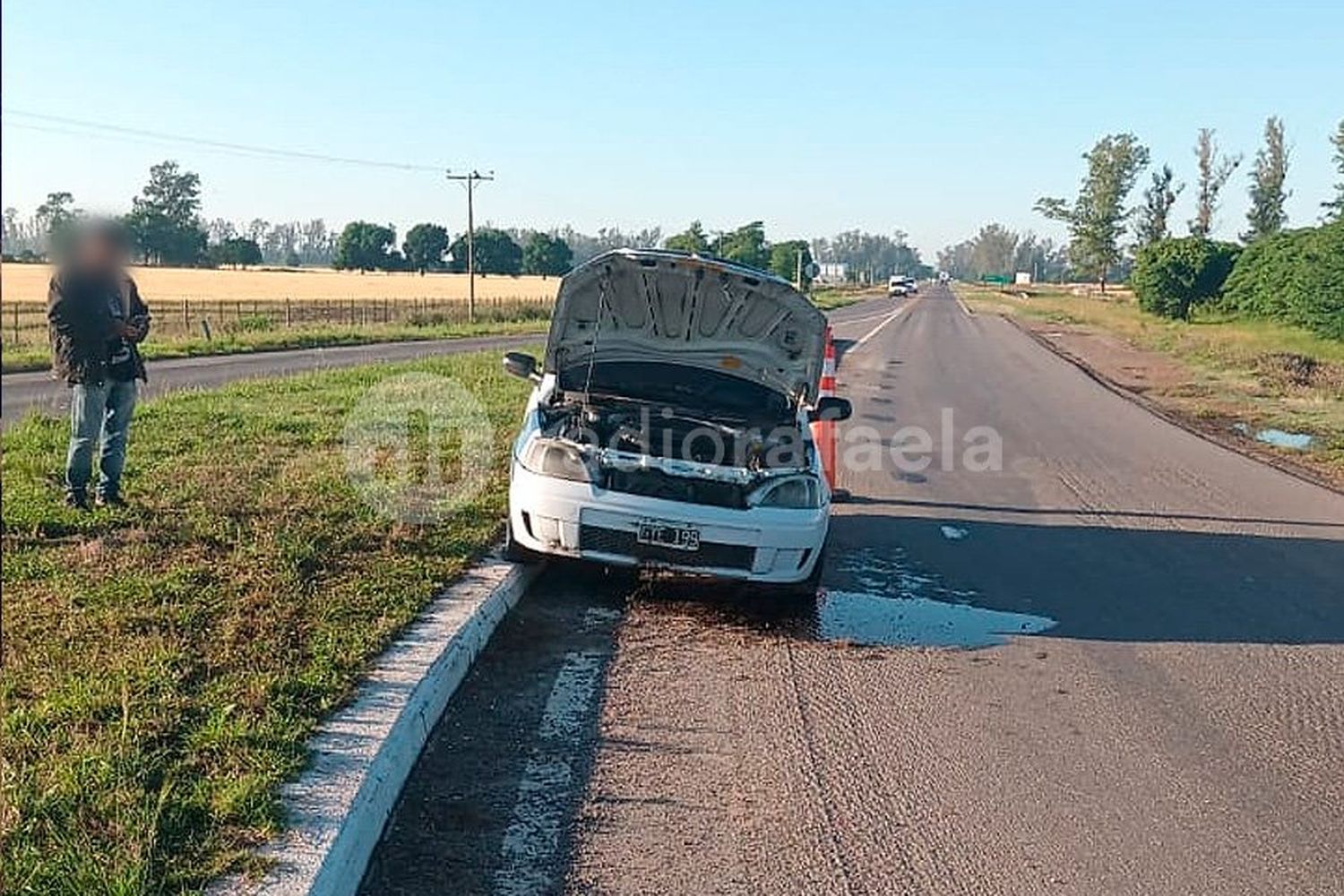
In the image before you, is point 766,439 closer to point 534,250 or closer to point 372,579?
point 372,579

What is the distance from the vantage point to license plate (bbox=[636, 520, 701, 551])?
19.8 feet

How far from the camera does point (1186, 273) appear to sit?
51.2 meters

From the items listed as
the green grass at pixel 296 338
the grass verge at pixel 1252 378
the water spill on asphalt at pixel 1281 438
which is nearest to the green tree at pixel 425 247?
the green grass at pixel 296 338

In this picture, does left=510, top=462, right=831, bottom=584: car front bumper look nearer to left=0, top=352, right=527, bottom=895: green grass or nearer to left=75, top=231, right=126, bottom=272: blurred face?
left=0, top=352, right=527, bottom=895: green grass

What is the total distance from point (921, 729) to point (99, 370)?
5081 mm

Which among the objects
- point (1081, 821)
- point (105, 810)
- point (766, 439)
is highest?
point (766, 439)

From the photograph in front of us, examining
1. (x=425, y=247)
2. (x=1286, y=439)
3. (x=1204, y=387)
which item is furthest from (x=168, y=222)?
(x=425, y=247)

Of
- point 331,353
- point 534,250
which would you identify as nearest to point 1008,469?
point 331,353

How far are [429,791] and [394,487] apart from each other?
475 cm

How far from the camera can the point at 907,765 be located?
14.6ft

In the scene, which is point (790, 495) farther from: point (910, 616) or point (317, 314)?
point (317, 314)

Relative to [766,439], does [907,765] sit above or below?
below

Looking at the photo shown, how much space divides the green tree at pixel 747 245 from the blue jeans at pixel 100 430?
60.4 meters

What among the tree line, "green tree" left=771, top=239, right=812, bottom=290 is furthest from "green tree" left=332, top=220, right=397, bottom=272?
"green tree" left=771, top=239, right=812, bottom=290
